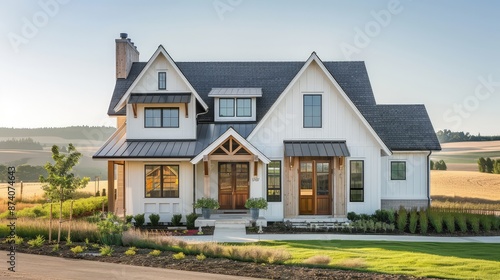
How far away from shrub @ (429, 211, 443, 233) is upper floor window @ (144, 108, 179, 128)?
12.6 m

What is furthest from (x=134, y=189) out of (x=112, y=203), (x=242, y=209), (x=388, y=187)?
(x=388, y=187)

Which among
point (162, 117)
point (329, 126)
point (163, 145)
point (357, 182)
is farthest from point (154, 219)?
point (357, 182)

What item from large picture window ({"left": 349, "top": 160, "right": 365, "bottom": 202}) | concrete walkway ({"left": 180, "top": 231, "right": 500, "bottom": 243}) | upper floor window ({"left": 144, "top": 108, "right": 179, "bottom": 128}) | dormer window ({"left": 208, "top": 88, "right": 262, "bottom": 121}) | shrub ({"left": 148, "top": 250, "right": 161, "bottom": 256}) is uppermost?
dormer window ({"left": 208, "top": 88, "right": 262, "bottom": 121})

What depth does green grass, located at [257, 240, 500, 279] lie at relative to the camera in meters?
11.6

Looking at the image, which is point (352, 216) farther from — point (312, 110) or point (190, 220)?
point (190, 220)

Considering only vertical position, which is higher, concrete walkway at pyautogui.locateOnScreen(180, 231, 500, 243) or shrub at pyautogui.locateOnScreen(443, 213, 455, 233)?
shrub at pyautogui.locateOnScreen(443, 213, 455, 233)

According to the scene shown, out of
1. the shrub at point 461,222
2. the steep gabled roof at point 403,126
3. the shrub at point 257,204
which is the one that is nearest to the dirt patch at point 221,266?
the shrub at point 257,204

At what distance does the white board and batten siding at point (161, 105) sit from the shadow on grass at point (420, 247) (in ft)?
27.8

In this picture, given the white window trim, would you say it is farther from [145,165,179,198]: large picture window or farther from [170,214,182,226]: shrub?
[170,214,182,226]: shrub

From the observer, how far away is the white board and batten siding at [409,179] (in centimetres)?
2386

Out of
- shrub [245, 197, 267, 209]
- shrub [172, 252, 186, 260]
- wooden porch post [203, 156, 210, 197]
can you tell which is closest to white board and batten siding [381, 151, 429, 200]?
shrub [245, 197, 267, 209]

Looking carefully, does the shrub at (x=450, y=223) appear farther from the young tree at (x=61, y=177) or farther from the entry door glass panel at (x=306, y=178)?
the young tree at (x=61, y=177)

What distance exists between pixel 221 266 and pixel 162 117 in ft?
39.4
